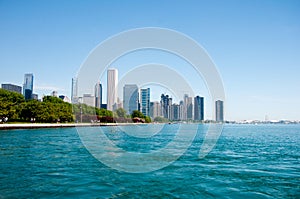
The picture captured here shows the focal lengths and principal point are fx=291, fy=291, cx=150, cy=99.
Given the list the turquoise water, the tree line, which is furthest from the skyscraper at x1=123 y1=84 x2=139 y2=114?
the turquoise water

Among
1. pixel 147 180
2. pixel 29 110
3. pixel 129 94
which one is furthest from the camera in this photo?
pixel 29 110

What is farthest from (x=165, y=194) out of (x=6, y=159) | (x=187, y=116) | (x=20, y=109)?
(x=20, y=109)

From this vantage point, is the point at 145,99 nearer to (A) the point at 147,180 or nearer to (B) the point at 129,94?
(B) the point at 129,94

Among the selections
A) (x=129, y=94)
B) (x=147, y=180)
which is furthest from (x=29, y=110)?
(x=147, y=180)

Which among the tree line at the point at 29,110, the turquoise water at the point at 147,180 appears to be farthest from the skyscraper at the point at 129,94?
the turquoise water at the point at 147,180

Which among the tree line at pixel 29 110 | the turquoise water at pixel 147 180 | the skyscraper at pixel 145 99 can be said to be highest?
the skyscraper at pixel 145 99

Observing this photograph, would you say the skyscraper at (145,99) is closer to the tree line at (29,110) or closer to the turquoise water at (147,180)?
the tree line at (29,110)

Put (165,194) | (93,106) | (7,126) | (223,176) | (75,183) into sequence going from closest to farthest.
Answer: (165,194) → (75,183) → (223,176) → (7,126) → (93,106)

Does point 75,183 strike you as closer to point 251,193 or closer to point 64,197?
point 64,197

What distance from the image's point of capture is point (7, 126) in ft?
173

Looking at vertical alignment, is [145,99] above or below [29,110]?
above

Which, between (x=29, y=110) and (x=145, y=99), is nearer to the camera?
(x=29, y=110)

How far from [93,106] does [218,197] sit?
397ft

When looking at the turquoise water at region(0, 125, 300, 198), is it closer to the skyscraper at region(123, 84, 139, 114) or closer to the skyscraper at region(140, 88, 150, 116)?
the skyscraper at region(123, 84, 139, 114)
